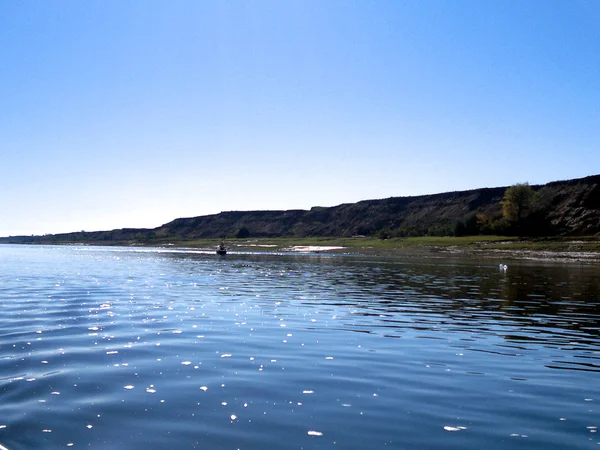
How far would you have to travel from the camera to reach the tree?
129000mm

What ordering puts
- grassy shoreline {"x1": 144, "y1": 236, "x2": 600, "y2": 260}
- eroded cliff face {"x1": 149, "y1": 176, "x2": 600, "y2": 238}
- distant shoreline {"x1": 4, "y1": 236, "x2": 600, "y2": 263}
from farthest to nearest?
eroded cliff face {"x1": 149, "y1": 176, "x2": 600, "y2": 238} → grassy shoreline {"x1": 144, "y1": 236, "x2": 600, "y2": 260} → distant shoreline {"x1": 4, "y1": 236, "x2": 600, "y2": 263}

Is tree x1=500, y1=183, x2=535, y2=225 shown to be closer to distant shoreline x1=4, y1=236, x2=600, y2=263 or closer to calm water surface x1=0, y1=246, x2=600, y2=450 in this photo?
distant shoreline x1=4, y1=236, x2=600, y2=263

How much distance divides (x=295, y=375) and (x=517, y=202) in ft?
419

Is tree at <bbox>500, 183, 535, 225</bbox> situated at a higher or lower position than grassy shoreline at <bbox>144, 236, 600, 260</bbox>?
higher

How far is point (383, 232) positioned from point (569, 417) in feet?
481

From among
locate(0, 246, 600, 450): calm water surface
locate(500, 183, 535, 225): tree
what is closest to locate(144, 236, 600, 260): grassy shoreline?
locate(500, 183, 535, 225): tree

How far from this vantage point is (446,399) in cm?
1138

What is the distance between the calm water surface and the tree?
108 m

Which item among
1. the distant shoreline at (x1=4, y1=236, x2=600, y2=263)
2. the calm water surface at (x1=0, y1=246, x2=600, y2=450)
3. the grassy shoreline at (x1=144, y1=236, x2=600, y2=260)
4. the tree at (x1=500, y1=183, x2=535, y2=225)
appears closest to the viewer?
the calm water surface at (x1=0, y1=246, x2=600, y2=450)

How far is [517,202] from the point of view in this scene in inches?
5089

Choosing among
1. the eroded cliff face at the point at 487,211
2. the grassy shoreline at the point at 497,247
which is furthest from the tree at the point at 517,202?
the grassy shoreline at the point at 497,247

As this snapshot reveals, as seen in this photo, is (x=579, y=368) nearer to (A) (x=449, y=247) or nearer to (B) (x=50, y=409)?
(B) (x=50, y=409)

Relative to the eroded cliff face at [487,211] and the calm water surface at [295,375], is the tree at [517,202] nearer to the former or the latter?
the eroded cliff face at [487,211]

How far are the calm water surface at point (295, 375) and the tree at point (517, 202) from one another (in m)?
108
